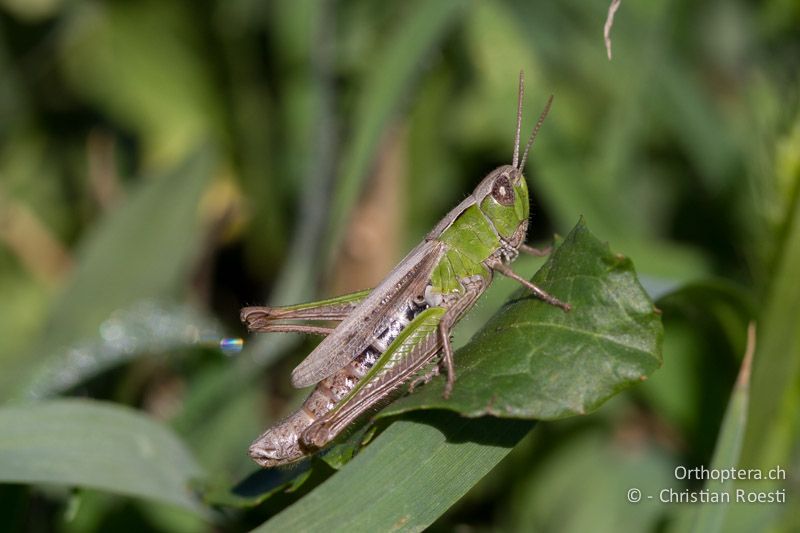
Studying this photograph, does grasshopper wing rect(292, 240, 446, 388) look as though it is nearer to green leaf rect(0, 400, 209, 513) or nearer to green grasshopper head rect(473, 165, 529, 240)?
green grasshopper head rect(473, 165, 529, 240)

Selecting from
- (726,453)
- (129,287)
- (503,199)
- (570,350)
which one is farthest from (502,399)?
(129,287)

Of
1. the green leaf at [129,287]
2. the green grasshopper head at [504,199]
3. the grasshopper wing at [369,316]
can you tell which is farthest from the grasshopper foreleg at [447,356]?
the green leaf at [129,287]

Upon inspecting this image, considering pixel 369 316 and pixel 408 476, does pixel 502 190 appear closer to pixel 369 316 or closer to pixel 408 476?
pixel 369 316

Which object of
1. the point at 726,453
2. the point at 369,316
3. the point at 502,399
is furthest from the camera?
the point at 369,316

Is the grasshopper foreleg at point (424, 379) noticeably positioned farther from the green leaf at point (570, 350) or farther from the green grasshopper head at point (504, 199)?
the green grasshopper head at point (504, 199)

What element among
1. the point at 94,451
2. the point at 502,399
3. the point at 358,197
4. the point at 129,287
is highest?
the point at 358,197

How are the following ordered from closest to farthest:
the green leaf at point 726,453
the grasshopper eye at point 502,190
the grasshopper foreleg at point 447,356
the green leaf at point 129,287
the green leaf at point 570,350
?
the green leaf at point 570,350 → the grasshopper foreleg at point 447,356 → the green leaf at point 726,453 → the grasshopper eye at point 502,190 → the green leaf at point 129,287

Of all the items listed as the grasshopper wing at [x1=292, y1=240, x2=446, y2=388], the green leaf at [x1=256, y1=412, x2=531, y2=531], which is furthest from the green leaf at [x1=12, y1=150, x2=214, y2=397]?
the green leaf at [x1=256, y1=412, x2=531, y2=531]
